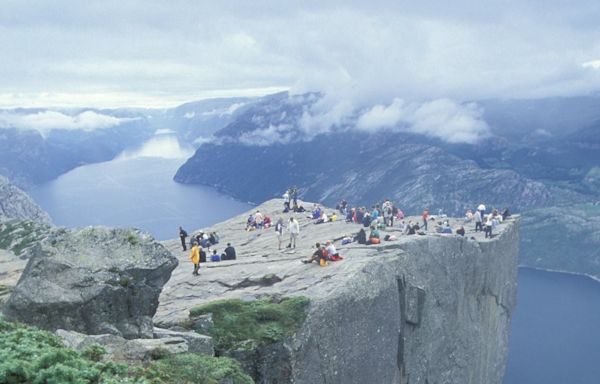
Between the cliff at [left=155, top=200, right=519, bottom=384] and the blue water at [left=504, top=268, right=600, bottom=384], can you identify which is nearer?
the cliff at [left=155, top=200, right=519, bottom=384]

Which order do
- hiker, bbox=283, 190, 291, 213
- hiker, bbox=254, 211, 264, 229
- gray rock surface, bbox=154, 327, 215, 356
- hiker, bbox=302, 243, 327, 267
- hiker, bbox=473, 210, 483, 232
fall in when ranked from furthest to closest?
hiker, bbox=283, 190, 291, 213 → hiker, bbox=254, 211, 264, 229 → hiker, bbox=473, 210, 483, 232 → hiker, bbox=302, 243, 327, 267 → gray rock surface, bbox=154, 327, 215, 356

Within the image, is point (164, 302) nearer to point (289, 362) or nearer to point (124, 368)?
point (289, 362)

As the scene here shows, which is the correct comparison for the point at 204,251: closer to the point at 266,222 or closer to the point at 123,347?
the point at 266,222

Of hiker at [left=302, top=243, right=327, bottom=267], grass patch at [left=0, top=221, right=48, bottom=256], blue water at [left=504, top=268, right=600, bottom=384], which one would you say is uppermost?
hiker at [left=302, top=243, right=327, bottom=267]

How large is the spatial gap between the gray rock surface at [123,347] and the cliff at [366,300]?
243 inches

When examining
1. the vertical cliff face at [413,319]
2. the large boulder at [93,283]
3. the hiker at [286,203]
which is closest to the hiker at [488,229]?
the vertical cliff face at [413,319]

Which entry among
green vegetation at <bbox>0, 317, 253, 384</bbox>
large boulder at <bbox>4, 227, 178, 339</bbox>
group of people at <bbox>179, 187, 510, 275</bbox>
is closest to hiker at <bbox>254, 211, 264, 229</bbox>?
group of people at <bbox>179, 187, 510, 275</bbox>

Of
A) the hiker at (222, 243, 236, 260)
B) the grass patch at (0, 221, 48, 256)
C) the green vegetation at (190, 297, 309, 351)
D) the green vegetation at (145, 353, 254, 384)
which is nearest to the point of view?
the green vegetation at (145, 353, 254, 384)

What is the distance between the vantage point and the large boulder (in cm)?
2069

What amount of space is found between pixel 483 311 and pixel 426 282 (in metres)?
18.1

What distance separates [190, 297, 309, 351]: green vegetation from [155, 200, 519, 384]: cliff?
0.37 m

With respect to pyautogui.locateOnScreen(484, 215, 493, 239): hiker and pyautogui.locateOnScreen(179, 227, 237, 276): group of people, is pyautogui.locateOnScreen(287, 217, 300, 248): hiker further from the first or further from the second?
pyautogui.locateOnScreen(484, 215, 493, 239): hiker

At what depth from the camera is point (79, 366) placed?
44.0 feet

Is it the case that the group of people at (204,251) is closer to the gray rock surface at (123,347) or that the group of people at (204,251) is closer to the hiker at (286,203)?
the hiker at (286,203)
